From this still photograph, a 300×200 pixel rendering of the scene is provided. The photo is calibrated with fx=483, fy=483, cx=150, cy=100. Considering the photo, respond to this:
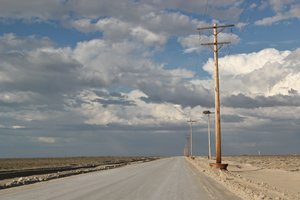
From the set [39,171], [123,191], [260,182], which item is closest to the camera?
[123,191]

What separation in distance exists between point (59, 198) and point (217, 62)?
27860 millimetres

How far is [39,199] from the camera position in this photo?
16938mm

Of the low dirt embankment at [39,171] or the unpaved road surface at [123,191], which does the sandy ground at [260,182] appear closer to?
the unpaved road surface at [123,191]

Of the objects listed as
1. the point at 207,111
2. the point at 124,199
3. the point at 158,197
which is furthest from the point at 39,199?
the point at 207,111

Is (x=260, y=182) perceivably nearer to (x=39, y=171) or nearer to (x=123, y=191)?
(x=123, y=191)

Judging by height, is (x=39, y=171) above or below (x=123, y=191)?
above

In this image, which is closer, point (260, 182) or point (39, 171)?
point (260, 182)

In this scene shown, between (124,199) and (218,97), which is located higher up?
(218,97)

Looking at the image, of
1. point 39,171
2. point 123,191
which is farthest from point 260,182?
point 39,171

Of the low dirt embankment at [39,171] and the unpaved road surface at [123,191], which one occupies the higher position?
the low dirt embankment at [39,171]

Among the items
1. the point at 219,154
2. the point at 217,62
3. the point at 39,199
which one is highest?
the point at 217,62

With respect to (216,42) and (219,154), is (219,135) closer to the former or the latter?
(219,154)

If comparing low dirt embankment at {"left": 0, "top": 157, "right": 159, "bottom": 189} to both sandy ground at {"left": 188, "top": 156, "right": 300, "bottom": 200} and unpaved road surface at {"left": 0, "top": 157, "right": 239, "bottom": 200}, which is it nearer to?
unpaved road surface at {"left": 0, "top": 157, "right": 239, "bottom": 200}

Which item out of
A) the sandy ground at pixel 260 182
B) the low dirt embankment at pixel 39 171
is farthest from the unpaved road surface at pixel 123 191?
the low dirt embankment at pixel 39 171
